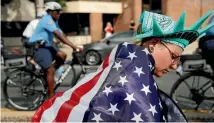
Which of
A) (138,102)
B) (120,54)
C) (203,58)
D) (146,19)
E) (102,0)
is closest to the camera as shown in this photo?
(138,102)

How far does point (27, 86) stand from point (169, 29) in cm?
492

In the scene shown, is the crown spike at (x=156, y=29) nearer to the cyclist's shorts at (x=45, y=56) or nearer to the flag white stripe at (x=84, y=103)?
the flag white stripe at (x=84, y=103)

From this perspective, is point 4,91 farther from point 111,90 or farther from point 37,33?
point 111,90

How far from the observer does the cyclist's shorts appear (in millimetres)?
6043

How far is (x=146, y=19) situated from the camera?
1.98m

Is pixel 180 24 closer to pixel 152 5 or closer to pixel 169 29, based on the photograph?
pixel 169 29

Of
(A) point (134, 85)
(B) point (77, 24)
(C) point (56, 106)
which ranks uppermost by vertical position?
(A) point (134, 85)

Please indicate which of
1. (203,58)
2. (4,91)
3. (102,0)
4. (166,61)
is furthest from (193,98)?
(166,61)

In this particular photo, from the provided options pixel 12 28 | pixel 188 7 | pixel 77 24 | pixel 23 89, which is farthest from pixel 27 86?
pixel 12 28

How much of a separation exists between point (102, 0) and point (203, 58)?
1469 millimetres

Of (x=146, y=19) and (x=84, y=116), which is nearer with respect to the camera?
(x=84, y=116)

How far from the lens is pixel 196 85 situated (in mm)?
6035

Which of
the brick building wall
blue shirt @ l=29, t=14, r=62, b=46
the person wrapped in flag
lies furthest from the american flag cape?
blue shirt @ l=29, t=14, r=62, b=46

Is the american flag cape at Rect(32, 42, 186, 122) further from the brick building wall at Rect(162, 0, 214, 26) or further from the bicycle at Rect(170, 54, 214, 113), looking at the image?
the bicycle at Rect(170, 54, 214, 113)
